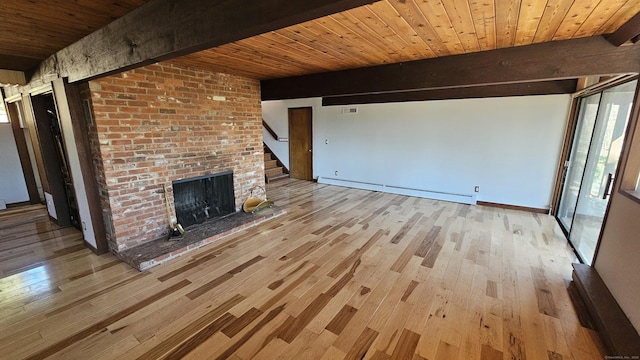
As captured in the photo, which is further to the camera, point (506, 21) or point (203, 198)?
point (203, 198)

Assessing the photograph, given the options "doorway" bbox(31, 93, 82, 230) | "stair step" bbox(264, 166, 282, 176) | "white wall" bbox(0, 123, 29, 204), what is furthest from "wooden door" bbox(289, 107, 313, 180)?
"white wall" bbox(0, 123, 29, 204)

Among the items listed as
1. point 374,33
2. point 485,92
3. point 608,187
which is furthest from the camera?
point 485,92

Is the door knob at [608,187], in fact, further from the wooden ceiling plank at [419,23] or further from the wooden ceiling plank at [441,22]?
the wooden ceiling plank at [419,23]

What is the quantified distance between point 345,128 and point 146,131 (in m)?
4.52

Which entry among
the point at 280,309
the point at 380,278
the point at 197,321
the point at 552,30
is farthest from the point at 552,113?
the point at 197,321

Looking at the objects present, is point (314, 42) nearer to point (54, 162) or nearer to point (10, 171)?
point (54, 162)

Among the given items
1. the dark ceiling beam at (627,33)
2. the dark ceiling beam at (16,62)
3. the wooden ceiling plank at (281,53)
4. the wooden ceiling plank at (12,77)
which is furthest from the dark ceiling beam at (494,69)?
the wooden ceiling plank at (12,77)

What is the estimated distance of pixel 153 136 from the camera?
306cm

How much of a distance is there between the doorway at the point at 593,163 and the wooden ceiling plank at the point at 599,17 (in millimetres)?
822

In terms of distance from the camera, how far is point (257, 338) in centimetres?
186

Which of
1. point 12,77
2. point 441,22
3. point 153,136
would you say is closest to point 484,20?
point 441,22

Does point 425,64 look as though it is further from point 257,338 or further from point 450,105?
point 257,338

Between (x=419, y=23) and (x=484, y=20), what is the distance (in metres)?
0.45

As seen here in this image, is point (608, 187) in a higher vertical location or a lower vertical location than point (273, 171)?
higher
